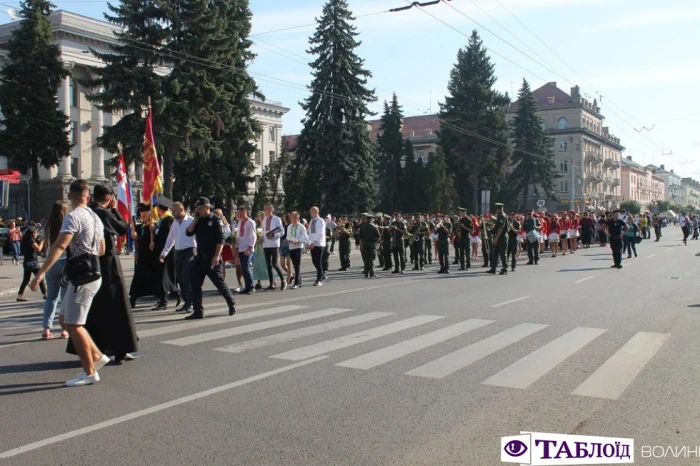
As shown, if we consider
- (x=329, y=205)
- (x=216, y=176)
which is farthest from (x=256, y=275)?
(x=329, y=205)

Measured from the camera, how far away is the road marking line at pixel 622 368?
616 cm

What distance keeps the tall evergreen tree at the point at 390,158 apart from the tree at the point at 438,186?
439 centimetres

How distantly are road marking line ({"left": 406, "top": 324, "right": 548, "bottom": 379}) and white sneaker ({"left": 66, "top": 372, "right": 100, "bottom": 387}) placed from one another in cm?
306

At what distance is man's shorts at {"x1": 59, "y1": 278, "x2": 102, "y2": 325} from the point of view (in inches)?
247

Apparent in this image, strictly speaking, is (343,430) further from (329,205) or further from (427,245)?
(329,205)

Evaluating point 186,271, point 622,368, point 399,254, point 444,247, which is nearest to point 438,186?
point 399,254

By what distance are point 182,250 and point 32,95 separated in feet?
138

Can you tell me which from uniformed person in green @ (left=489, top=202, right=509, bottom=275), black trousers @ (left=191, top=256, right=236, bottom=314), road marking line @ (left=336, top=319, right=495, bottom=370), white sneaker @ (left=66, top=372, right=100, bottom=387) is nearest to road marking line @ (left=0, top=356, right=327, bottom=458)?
road marking line @ (left=336, top=319, right=495, bottom=370)

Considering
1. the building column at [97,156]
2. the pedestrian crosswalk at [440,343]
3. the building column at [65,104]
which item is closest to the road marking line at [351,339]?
the pedestrian crosswalk at [440,343]

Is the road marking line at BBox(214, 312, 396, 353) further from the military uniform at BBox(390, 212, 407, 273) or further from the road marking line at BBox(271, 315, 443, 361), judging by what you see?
the military uniform at BBox(390, 212, 407, 273)

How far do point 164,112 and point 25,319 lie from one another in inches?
996

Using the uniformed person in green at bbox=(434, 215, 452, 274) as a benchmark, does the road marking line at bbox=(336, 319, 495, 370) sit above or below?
below

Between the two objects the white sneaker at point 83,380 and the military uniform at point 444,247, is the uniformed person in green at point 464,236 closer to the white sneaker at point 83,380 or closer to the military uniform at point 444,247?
the military uniform at point 444,247

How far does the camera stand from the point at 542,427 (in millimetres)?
5125
